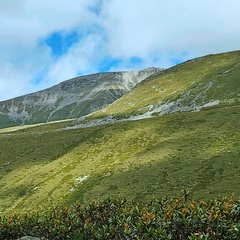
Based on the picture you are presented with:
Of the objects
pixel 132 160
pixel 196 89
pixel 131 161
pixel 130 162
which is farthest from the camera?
pixel 196 89

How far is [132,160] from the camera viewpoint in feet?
272

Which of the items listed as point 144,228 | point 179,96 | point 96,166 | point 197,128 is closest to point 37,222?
point 144,228

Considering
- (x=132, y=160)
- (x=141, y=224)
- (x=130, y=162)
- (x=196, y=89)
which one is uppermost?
(x=196, y=89)

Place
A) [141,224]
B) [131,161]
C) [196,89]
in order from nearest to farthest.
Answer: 1. [141,224]
2. [131,161]
3. [196,89]

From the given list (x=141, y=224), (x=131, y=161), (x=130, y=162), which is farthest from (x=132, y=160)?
(x=141, y=224)

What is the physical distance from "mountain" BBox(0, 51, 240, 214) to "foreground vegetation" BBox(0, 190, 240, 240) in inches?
869

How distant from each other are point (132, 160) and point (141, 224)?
5250 centimetres

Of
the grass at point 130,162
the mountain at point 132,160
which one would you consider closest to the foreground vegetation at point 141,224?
the mountain at point 132,160

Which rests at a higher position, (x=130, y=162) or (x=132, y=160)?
(x=132, y=160)

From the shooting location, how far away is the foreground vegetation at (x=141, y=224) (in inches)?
1150

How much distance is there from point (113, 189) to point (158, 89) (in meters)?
130

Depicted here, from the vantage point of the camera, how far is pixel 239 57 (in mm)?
190500

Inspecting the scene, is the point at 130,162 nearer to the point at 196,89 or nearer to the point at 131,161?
the point at 131,161

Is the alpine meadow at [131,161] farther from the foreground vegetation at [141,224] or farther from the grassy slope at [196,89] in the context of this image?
the foreground vegetation at [141,224]
